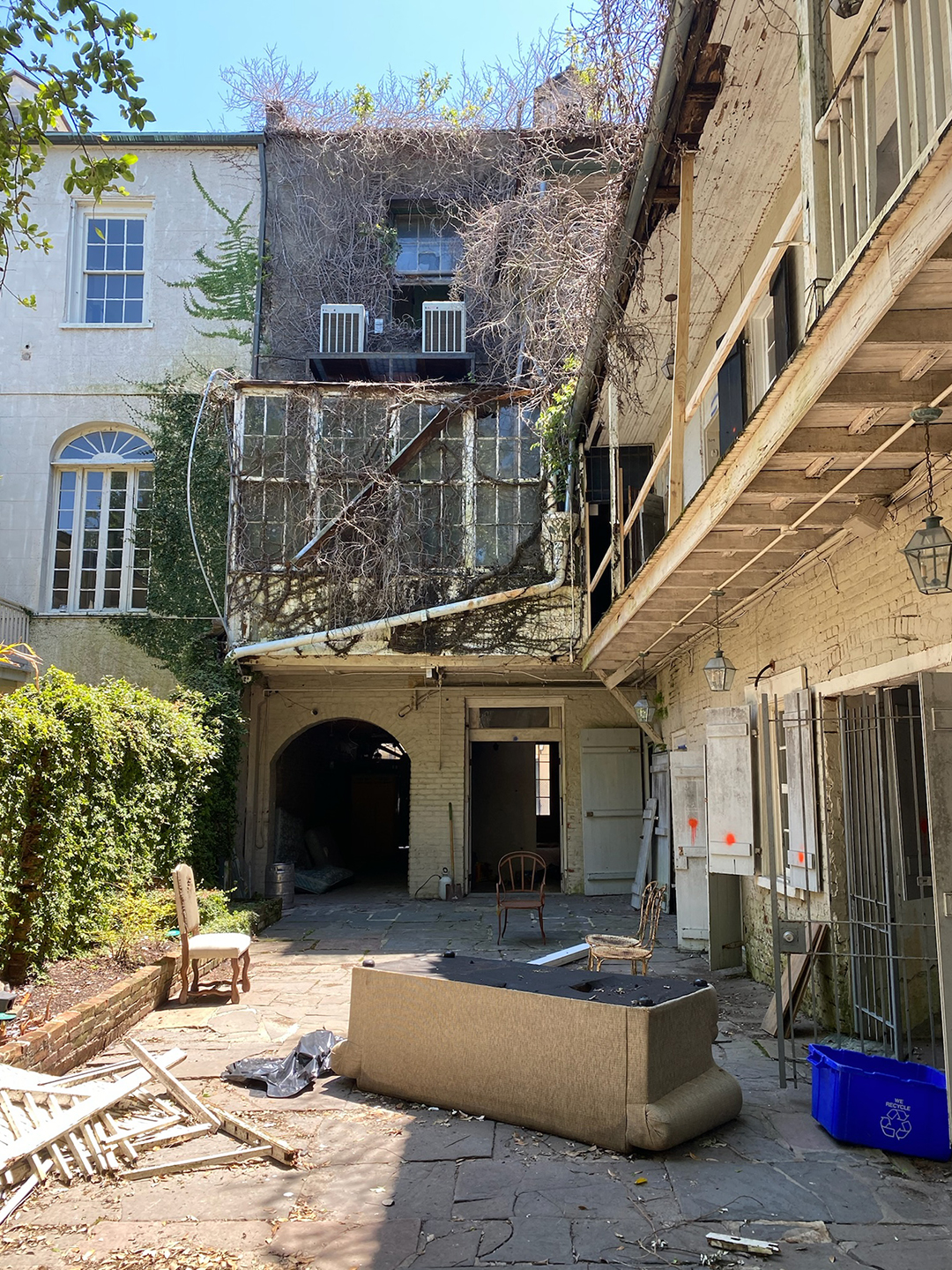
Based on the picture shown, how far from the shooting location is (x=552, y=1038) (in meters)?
4.59

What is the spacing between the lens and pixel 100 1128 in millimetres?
4410

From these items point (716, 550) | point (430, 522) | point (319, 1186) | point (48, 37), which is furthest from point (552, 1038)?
point (430, 522)

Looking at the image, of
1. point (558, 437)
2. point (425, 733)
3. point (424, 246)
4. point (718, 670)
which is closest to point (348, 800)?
point (425, 733)

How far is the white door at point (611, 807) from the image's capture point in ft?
45.4

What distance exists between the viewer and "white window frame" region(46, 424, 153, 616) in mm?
13570

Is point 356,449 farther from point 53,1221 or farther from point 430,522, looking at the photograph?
point 53,1221

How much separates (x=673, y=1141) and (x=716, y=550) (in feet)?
10.7

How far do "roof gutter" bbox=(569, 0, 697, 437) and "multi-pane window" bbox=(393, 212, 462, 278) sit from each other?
802 centimetres

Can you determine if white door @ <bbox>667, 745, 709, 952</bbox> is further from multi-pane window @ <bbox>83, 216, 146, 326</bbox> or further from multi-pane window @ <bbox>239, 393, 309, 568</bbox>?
multi-pane window @ <bbox>83, 216, 146, 326</bbox>

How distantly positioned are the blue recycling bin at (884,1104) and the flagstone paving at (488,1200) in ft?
0.29

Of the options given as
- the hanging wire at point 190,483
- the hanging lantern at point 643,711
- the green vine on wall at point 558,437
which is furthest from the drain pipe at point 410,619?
the hanging lantern at point 643,711

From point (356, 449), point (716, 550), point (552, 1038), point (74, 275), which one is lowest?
point (552, 1038)

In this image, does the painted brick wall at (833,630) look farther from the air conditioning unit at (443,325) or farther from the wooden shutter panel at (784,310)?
the air conditioning unit at (443,325)

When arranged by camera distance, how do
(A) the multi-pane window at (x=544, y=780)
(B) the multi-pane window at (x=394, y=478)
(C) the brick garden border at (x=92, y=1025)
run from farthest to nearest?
1. (A) the multi-pane window at (x=544, y=780)
2. (B) the multi-pane window at (x=394, y=478)
3. (C) the brick garden border at (x=92, y=1025)
